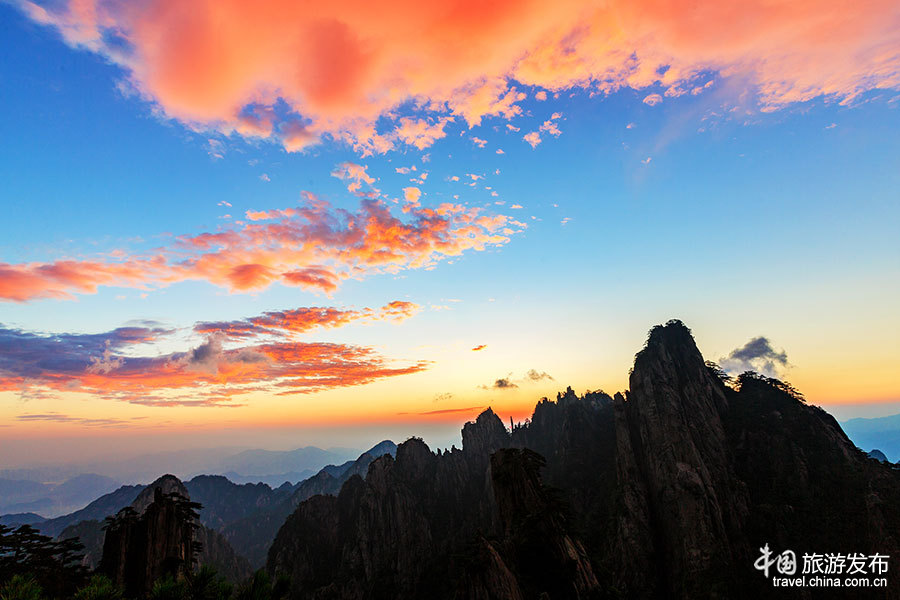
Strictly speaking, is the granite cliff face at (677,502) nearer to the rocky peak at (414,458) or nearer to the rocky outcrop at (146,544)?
the rocky outcrop at (146,544)

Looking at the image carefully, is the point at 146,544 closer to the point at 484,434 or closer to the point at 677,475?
the point at 677,475

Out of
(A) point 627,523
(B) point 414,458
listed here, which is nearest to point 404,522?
(B) point 414,458

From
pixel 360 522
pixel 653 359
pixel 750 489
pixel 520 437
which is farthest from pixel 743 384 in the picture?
pixel 360 522

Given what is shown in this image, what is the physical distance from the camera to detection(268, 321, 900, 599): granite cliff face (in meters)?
32.4

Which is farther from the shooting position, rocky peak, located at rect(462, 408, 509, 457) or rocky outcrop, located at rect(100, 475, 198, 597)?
rocky peak, located at rect(462, 408, 509, 457)

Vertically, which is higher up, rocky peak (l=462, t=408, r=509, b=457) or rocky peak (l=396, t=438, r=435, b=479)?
rocky peak (l=462, t=408, r=509, b=457)

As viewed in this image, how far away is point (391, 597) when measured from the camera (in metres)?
116

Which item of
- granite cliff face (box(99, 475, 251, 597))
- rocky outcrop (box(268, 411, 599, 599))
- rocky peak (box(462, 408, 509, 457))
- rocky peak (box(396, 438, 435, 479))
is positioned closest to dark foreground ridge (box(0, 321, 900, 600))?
granite cliff face (box(99, 475, 251, 597))

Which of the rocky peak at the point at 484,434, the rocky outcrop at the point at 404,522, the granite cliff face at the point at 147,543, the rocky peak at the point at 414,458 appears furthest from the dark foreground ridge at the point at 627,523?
the rocky peak at the point at 484,434

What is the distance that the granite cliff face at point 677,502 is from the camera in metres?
32.4

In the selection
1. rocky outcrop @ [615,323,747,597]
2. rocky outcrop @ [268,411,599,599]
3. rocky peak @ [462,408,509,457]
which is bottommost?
rocky outcrop @ [268,411,599,599]

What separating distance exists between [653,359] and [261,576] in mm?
88937

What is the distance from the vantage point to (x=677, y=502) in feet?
205

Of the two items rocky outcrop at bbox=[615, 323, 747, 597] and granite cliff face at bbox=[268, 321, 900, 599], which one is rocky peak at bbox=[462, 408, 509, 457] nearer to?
granite cliff face at bbox=[268, 321, 900, 599]
